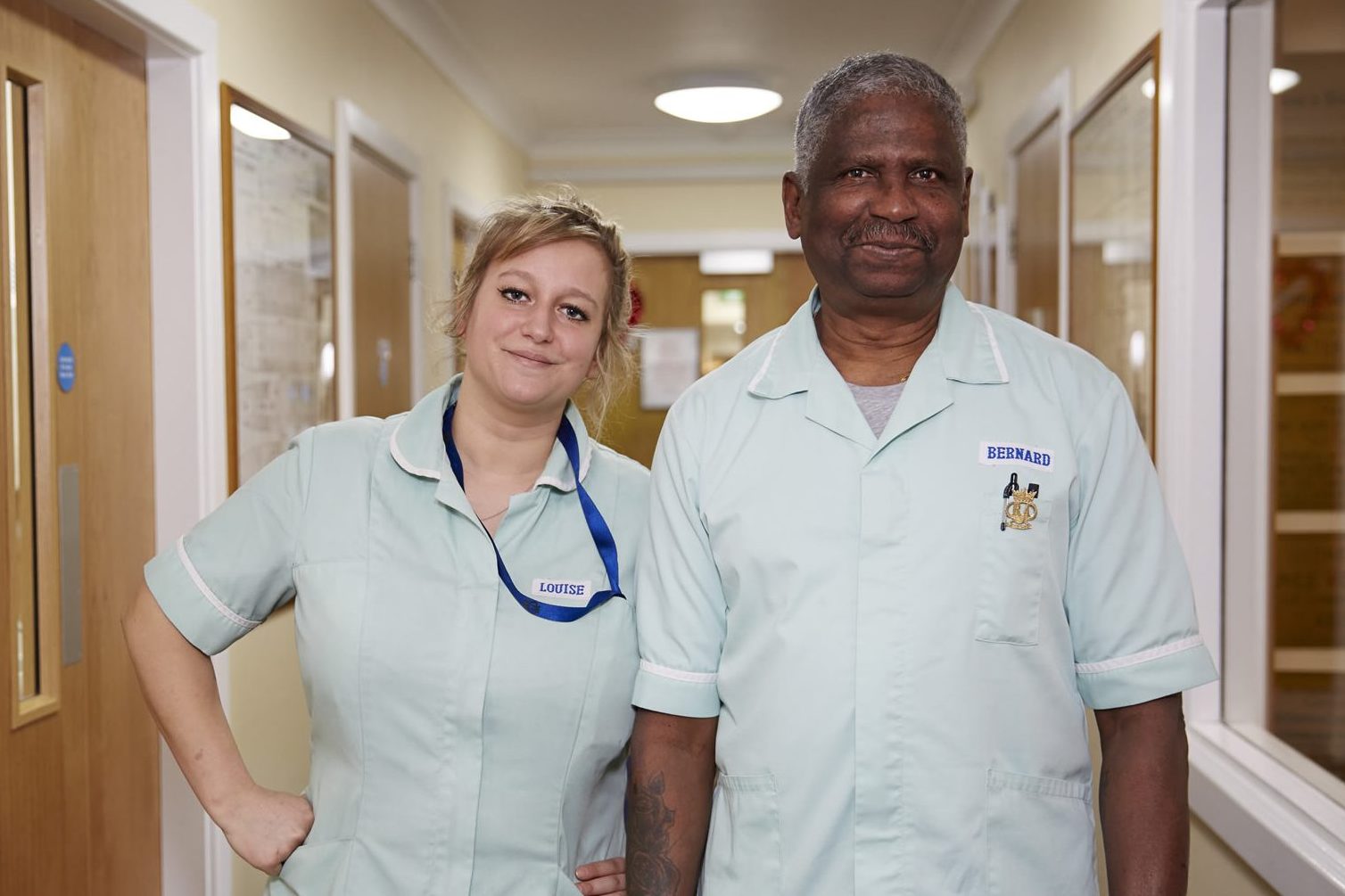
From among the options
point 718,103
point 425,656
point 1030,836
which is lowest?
point 1030,836

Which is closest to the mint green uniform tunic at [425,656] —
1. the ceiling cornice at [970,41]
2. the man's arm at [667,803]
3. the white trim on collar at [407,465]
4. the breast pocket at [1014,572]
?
the white trim on collar at [407,465]

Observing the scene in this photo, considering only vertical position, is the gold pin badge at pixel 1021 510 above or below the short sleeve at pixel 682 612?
above

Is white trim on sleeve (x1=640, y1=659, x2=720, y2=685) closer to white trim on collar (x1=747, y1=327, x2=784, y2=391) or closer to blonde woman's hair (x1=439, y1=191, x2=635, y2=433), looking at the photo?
white trim on collar (x1=747, y1=327, x2=784, y2=391)

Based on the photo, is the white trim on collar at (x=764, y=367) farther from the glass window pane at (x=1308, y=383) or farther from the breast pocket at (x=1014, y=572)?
the glass window pane at (x=1308, y=383)

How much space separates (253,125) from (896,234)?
6.34 feet

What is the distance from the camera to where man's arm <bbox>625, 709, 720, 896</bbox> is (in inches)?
49.3

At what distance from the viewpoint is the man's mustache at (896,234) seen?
3.92 feet

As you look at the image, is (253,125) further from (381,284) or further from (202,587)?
(202,587)

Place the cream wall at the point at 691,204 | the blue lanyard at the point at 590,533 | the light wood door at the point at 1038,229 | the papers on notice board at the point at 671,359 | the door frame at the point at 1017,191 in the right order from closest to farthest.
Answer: the blue lanyard at the point at 590,533, the door frame at the point at 1017,191, the light wood door at the point at 1038,229, the cream wall at the point at 691,204, the papers on notice board at the point at 671,359

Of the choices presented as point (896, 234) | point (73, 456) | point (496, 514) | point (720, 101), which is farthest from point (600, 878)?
point (720, 101)

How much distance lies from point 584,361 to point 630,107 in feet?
14.4

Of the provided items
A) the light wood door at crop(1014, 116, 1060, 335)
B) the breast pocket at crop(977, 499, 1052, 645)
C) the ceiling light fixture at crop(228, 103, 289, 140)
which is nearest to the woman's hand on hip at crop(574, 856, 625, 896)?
the breast pocket at crop(977, 499, 1052, 645)

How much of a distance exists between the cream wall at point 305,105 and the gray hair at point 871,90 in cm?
77

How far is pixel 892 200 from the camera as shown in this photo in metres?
1.19
